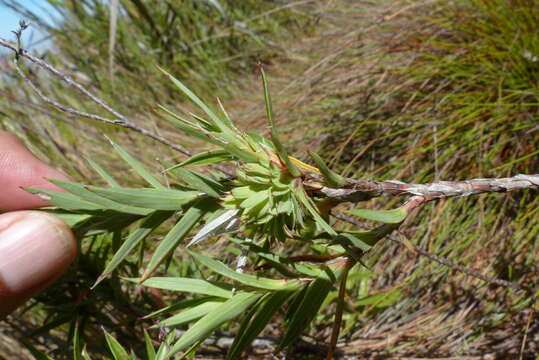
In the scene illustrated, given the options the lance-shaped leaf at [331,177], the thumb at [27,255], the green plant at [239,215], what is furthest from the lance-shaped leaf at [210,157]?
the thumb at [27,255]

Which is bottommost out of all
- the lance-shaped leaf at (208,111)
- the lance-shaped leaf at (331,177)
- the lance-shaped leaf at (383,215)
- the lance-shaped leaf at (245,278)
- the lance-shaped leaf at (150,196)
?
the lance-shaped leaf at (245,278)

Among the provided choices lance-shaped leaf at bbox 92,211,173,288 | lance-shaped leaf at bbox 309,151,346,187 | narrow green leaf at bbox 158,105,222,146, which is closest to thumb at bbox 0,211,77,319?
lance-shaped leaf at bbox 92,211,173,288

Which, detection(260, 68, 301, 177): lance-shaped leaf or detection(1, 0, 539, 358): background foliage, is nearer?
detection(260, 68, 301, 177): lance-shaped leaf

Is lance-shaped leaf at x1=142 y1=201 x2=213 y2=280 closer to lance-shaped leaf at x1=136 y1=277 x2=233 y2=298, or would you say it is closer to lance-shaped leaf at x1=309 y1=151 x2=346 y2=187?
lance-shaped leaf at x1=136 y1=277 x2=233 y2=298

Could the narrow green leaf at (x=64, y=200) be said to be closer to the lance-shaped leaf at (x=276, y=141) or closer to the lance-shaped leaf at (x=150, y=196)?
the lance-shaped leaf at (x=150, y=196)

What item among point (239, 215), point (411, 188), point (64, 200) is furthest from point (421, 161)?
point (64, 200)

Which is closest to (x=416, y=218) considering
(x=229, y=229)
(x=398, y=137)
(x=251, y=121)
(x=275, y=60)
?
(x=398, y=137)

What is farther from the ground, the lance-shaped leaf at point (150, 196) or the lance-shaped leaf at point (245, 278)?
the lance-shaped leaf at point (150, 196)
